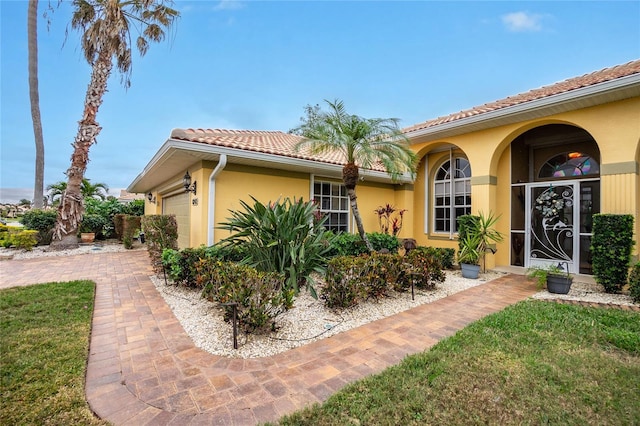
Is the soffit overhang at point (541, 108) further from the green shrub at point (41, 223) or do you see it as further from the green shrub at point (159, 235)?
the green shrub at point (41, 223)

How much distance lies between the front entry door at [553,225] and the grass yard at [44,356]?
9405 mm

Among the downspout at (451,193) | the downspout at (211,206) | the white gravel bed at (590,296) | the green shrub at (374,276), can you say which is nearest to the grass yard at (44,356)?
the downspout at (211,206)

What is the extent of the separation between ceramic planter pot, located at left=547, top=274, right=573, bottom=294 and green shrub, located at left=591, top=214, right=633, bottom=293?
0.76 meters

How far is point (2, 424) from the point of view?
216cm

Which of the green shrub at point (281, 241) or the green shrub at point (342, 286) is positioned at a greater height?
the green shrub at point (281, 241)

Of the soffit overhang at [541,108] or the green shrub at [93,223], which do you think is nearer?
the soffit overhang at [541,108]

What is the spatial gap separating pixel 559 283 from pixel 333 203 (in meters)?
6.20

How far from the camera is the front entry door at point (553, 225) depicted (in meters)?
7.49

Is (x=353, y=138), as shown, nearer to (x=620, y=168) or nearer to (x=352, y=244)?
(x=352, y=244)

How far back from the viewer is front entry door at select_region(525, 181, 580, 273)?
7488 mm

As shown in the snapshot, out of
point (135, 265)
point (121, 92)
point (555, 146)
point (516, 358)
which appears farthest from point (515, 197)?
point (121, 92)

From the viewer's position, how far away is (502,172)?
882cm

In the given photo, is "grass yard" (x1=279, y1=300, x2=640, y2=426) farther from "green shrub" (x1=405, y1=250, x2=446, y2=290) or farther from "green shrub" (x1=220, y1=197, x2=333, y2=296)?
"green shrub" (x1=220, y1=197, x2=333, y2=296)

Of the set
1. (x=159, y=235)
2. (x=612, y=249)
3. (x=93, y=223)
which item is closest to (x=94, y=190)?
(x=93, y=223)
